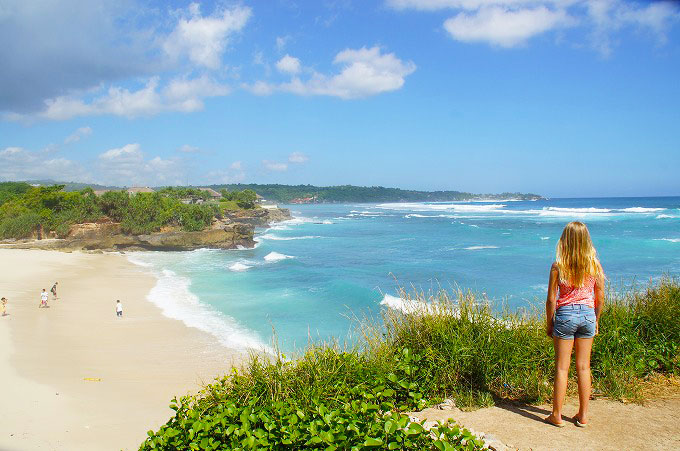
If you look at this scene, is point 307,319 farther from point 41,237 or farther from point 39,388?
point 41,237

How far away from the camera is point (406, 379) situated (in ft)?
15.4

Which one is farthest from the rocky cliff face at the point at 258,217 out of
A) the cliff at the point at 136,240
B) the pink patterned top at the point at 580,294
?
the pink patterned top at the point at 580,294

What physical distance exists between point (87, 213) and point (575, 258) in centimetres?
5313

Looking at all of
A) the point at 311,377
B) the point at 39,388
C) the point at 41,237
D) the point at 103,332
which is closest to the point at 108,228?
the point at 41,237

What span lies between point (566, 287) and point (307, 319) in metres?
14.6

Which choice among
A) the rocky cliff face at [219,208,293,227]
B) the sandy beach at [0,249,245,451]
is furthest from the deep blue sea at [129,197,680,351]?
the rocky cliff face at [219,208,293,227]

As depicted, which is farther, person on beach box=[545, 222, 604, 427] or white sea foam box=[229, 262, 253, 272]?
white sea foam box=[229, 262, 253, 272]

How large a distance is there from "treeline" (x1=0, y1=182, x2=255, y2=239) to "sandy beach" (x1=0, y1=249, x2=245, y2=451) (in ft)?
84.8

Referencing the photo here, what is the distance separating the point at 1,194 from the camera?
6481 cm

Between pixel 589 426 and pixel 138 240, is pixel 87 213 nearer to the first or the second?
pixel 138 240

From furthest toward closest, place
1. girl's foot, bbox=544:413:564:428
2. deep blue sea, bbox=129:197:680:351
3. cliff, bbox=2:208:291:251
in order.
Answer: cliff, bbox=2:208:291:251
deep blue sea, bbox=129:197:680:351
girl's foot, bbox=544:413:564:428

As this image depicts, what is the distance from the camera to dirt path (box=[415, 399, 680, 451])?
367 cm

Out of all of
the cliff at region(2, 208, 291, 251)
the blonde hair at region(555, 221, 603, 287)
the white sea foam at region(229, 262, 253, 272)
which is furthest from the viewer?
the cliff at region(2, 208, 291, 251)

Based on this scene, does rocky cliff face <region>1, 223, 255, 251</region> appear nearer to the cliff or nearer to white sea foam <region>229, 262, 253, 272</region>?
the cliff
